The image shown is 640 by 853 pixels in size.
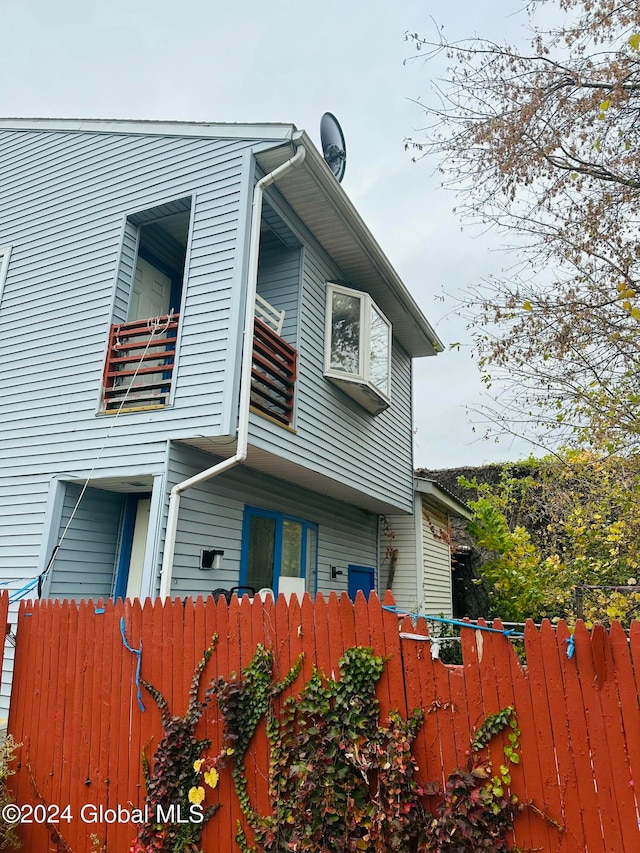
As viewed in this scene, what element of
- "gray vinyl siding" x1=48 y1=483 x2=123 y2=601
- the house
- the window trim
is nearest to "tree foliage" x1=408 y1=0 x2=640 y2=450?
the house

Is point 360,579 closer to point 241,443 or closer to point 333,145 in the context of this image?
point 241,443

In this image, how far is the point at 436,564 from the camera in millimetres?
11789

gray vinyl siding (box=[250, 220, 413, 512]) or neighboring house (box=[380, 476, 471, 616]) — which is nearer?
gray vinyl siding (box=[250, 220, 413, 512])

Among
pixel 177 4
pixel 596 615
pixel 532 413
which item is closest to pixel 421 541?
pixel 596 615

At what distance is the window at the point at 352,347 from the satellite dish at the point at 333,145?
7.64 feet

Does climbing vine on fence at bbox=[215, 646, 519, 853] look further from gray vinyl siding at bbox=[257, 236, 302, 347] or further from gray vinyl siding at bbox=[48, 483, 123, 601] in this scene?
gray vinyl siding at bbox=[257, 236, 302, 347]

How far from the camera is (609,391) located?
17.6 ft

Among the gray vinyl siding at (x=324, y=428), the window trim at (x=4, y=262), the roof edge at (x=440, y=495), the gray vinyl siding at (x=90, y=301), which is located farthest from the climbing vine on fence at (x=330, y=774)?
the roof edge at (x=440, y=495)

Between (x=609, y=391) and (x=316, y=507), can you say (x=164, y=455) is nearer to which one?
(x=316, y=507)

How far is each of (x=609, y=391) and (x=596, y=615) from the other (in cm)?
283

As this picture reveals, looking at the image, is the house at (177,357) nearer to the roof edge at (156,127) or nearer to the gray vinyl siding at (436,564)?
the roof edge at (156,127)

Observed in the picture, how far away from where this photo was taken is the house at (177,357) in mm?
5996

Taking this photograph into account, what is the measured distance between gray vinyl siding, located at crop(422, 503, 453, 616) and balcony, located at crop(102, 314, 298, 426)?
5.66 meters

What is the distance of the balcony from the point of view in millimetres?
6266
